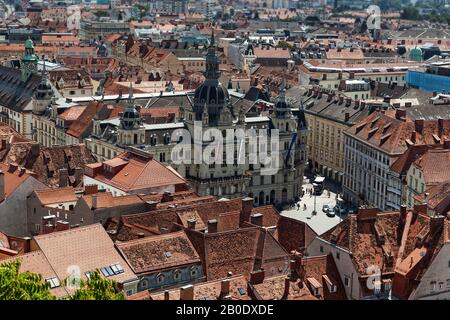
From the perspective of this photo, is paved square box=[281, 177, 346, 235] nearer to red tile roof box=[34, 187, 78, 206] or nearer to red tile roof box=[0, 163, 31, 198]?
red tile roof box=[34, 187, 78, 206]

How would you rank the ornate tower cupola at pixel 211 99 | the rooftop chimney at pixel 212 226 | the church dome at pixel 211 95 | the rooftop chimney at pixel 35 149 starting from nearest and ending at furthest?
the rooftop chimney at pixel 212 226 < the rooftop chimney at pixel 35 149 < the ornate tower cupola at pixel 211 99 < the church dome at pixel 211 95

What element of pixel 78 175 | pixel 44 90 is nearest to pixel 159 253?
pixel 78 175

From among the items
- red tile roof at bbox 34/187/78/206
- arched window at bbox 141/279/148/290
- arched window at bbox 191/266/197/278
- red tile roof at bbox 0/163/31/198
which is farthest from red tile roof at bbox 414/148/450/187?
arched window at bbox 141/279/148/290

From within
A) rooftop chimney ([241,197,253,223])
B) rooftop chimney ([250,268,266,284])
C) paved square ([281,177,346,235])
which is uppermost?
rooftop chimney ([250,268,266,284])

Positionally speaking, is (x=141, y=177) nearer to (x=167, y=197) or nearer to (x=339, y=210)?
(x=167, y=197)

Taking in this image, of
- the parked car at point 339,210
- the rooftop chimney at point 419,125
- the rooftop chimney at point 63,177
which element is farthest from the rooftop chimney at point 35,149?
the rooftop chimney at point 419,125

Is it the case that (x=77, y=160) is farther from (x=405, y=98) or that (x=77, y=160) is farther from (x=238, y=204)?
(x=405, y=98)

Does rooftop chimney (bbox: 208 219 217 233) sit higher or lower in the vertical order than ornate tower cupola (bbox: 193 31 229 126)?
lower

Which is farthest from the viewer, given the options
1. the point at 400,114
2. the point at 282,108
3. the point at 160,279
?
the point at 282,108

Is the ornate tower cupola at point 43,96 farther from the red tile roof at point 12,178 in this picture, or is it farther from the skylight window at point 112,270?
the skylight window at point 112,270

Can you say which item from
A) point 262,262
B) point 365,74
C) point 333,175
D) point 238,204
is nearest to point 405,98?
point 333,175

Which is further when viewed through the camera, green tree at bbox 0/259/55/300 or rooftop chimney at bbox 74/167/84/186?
rooftop chimney at bbox 74/167/84/186
